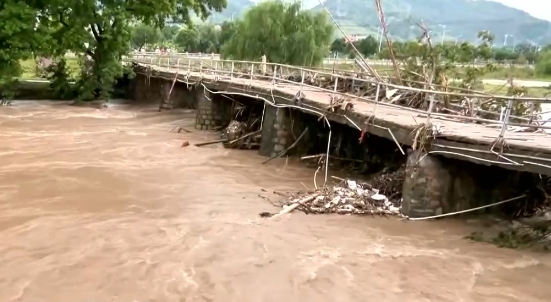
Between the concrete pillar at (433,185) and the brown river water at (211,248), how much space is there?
39cm

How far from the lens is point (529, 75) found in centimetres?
3181

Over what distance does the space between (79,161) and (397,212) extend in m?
9.36

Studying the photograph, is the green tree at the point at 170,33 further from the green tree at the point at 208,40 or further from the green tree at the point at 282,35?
the green tree at the point at 282,35

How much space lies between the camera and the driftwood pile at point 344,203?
1235 cm

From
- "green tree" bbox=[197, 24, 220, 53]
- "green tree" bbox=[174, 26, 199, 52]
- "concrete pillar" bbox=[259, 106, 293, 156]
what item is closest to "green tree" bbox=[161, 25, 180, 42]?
"green tree" bbox=[174, 26, 199, 52]

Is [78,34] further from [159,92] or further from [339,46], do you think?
[339,46]

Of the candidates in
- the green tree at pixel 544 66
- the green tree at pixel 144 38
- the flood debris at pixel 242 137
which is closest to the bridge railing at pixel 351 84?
the flood debris at pixel 242 137

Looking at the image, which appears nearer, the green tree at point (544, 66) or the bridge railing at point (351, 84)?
the bridge railing at point (351, 84)

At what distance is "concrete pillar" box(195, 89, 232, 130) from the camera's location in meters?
24.2

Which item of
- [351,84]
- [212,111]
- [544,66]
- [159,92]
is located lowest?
[159,92]

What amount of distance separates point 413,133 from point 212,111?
13438 mm

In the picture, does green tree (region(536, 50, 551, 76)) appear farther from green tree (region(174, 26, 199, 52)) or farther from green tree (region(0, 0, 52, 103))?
green tree (region(174, 26, 199, 52))

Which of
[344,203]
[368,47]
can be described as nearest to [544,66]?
[368,47]

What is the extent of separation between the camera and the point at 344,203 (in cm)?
1254
